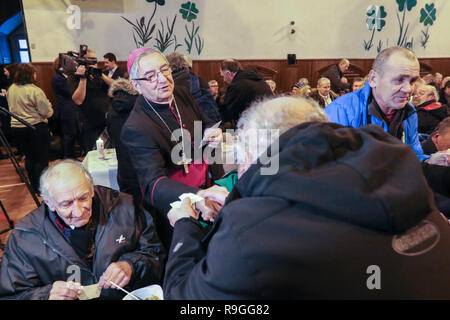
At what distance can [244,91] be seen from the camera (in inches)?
162

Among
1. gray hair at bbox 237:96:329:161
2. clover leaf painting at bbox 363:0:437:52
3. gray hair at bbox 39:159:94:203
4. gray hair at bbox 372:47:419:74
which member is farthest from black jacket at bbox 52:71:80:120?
clover leaf painting at bbox 363:0:437:52

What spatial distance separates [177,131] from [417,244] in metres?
1.36

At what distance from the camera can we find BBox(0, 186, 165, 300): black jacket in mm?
1452

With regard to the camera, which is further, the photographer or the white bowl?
the photographer

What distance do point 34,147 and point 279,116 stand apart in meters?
4.34

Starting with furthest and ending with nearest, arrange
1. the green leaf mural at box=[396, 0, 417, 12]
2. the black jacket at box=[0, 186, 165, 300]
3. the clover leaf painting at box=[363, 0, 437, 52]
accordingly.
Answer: the green leaf mural at box=[396, 0, 417, 12], the clover leaf painting at box=[363, 0, 437, 52], the black jacket at box=[0, 186, 165, 300]

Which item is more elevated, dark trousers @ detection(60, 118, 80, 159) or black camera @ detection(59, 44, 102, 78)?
black camera @ detection(59, 44, 102, 78)

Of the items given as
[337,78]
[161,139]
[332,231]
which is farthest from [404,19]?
[332,231]

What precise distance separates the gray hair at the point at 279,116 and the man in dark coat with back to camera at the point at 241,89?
3.05 m

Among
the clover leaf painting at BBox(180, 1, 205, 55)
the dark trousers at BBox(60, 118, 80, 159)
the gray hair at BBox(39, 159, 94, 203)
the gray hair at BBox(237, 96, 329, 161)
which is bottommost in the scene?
the dark trousers at BBox(60, 118, 80, 159)

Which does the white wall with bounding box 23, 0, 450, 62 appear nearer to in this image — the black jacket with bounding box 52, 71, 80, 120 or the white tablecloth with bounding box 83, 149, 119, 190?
the black jacket with bounding box 52, 71, 80, 120

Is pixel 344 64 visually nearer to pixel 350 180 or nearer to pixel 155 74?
pixel 155 74

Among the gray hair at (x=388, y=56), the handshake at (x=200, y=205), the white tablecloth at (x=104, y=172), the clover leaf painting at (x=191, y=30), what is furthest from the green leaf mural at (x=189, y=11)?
the handshake at (x=200, y=205)
